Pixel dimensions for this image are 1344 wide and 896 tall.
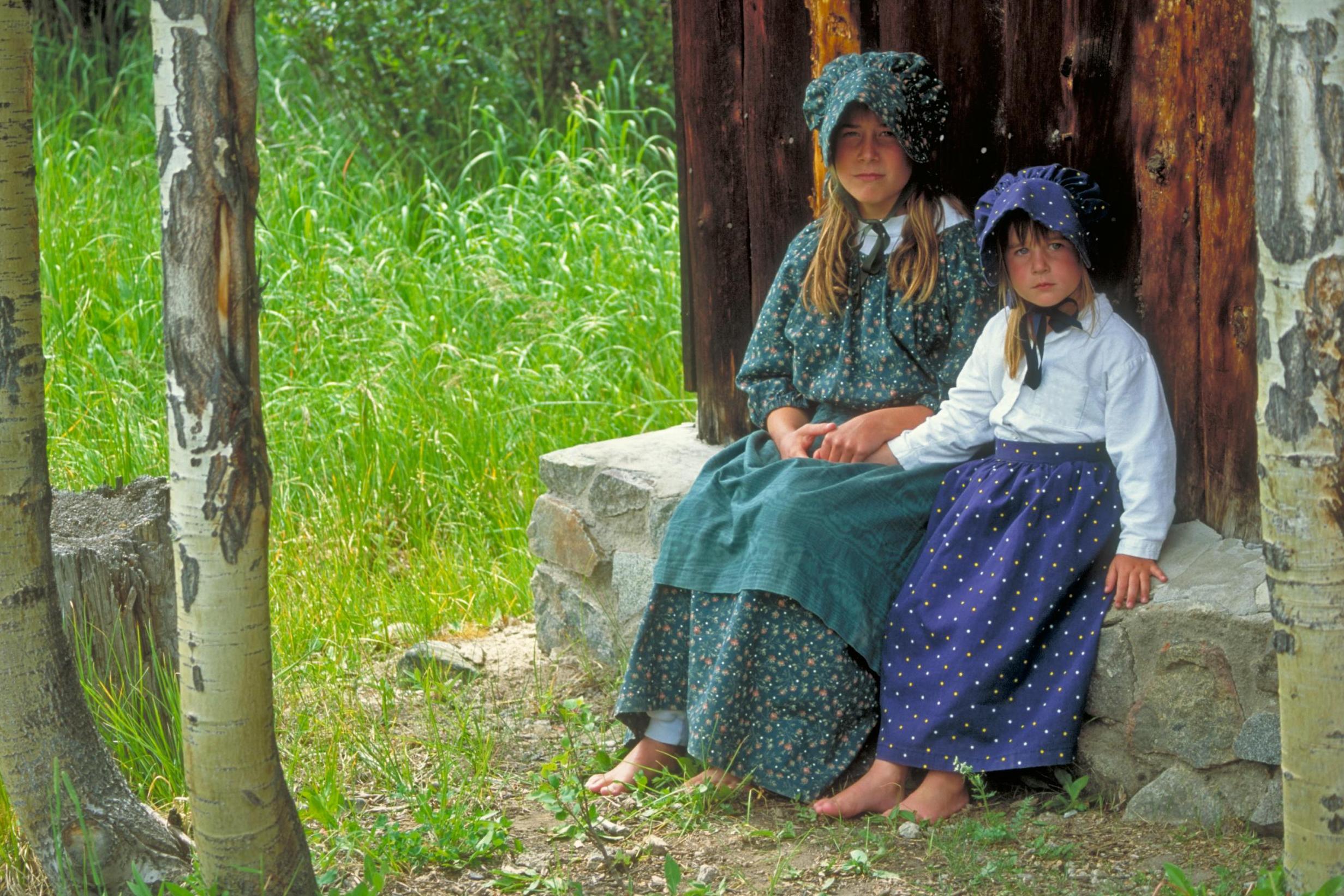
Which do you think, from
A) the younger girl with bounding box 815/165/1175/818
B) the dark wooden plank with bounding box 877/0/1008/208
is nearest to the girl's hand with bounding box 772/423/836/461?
the younger girl with bounding box 815/165/1175/818

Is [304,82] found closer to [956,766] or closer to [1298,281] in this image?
[956,766]

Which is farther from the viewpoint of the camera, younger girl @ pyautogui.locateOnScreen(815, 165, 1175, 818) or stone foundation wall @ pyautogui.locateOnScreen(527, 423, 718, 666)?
stone foundation wall @ pyautogui.locateOnScreen(527, 423, 718, 666)

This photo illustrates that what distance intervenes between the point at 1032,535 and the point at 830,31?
4.45 ft

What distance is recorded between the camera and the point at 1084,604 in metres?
2.70

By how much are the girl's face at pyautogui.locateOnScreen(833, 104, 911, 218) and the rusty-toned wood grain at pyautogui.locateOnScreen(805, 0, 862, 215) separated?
0.77 ft

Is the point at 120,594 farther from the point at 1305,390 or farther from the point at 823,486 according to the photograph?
the point at 1305,390

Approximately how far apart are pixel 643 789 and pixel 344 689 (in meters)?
0.90

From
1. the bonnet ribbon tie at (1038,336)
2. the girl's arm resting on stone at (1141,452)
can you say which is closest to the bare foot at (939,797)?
the girl's arm resting on stone at (1141,452)

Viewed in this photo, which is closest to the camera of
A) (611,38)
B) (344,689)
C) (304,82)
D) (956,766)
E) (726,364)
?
(956,766)

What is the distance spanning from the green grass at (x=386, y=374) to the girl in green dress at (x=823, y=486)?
516 millimetres

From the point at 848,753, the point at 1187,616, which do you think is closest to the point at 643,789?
the point at 848,753

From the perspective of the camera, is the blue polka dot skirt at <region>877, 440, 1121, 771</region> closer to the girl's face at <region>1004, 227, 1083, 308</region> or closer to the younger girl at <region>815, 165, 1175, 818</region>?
the younger girl at <region>815, 165, 1175, 818</region>

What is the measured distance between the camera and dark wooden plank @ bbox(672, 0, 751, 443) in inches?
140

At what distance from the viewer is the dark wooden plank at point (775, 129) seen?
3.43 m
